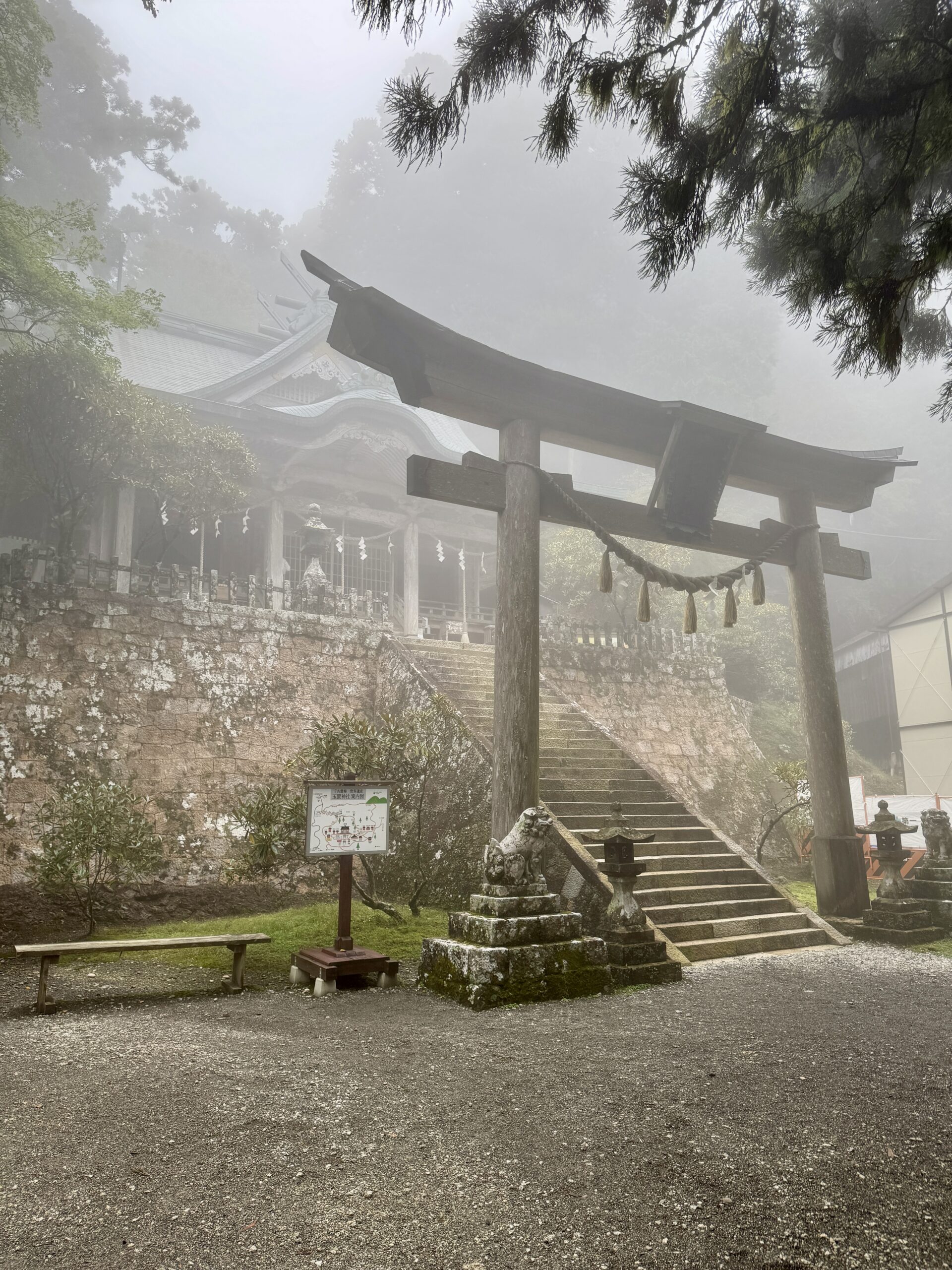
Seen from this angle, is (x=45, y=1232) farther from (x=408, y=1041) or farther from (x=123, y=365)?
(x=123, y=365)

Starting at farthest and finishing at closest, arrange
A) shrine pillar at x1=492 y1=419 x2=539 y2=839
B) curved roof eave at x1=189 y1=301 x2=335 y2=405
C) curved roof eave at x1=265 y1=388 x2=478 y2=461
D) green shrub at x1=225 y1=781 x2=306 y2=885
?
curved roof eave at x1=189 y1=301 x2=335 y2=405 < curved roof eave at x1=265 y1=388 x2=478 y2=461 < green shrub at x1=225 y1=781 x2=306 y2=885 < shrine pillar at x1=492 y1=419 x2=539 y2=839

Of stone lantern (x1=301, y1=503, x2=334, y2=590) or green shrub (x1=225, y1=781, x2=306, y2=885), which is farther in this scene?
stone lantern (x1=301, y1=503, x2=334, y2=590)

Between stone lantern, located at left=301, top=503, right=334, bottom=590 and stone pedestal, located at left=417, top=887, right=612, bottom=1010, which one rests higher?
stone lantern, located at left=301, top=503, right=334, bottom=590

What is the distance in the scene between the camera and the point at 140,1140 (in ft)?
9.58

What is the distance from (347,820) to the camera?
604 cm

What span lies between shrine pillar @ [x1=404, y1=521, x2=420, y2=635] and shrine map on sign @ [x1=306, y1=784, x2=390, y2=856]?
32.0 ft

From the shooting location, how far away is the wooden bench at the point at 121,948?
4973 millimetres

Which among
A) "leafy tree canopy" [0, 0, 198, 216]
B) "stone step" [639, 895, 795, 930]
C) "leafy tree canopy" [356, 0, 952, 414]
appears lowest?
"stone step" [639, 895, 795, 930]

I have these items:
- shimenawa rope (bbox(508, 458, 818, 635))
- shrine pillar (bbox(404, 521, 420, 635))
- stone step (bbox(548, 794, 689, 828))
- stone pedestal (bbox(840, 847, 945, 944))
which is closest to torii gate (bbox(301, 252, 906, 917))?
shimenawa rope (bbox(508, 458, 818, 635))

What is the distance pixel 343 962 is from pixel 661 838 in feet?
14.3

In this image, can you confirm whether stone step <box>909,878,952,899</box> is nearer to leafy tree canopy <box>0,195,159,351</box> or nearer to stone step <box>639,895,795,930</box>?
stone step <box>639,895,795,930</box>

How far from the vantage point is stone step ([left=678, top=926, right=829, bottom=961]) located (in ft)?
22.2

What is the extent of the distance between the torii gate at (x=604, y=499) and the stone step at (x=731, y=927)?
826 mm

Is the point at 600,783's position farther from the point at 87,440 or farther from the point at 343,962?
the point at 87,440
